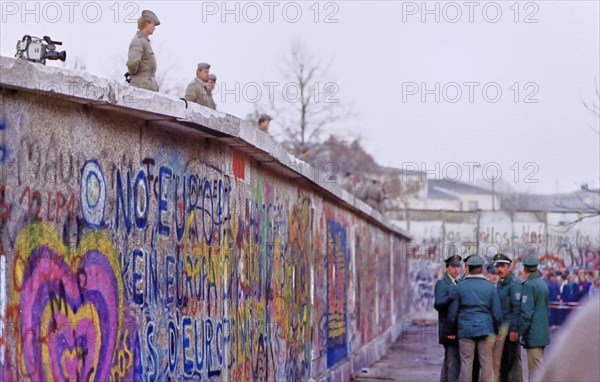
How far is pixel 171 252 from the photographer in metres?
9.21

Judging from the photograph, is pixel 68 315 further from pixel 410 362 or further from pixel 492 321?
pixel 410 362

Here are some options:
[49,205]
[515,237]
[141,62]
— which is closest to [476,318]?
[141,62]

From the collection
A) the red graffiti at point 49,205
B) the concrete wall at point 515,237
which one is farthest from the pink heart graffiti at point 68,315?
the concrete wall at point 515,237

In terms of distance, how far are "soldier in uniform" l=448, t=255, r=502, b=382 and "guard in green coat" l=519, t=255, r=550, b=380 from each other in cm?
37

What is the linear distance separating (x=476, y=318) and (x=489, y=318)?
8.3 inches

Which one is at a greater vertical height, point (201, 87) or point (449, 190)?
point (449, 190)

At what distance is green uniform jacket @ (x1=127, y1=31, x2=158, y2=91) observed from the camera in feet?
39.7

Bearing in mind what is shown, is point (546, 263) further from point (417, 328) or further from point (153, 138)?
point (153, 138)

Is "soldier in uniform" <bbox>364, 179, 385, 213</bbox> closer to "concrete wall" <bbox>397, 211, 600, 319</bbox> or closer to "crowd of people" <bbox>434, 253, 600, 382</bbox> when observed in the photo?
"concrete wall" <bbox>397, 211, 600, 319</bbox>

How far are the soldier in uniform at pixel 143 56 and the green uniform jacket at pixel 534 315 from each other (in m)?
6.40

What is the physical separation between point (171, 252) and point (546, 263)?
126 feet

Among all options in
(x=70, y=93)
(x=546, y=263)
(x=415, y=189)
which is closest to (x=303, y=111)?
(x=546, y=263)

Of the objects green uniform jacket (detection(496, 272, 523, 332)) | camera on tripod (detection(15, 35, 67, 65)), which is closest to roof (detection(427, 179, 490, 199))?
green uniform jacket (detection(496, 272, 523, 332))

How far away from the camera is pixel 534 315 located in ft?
51.1
